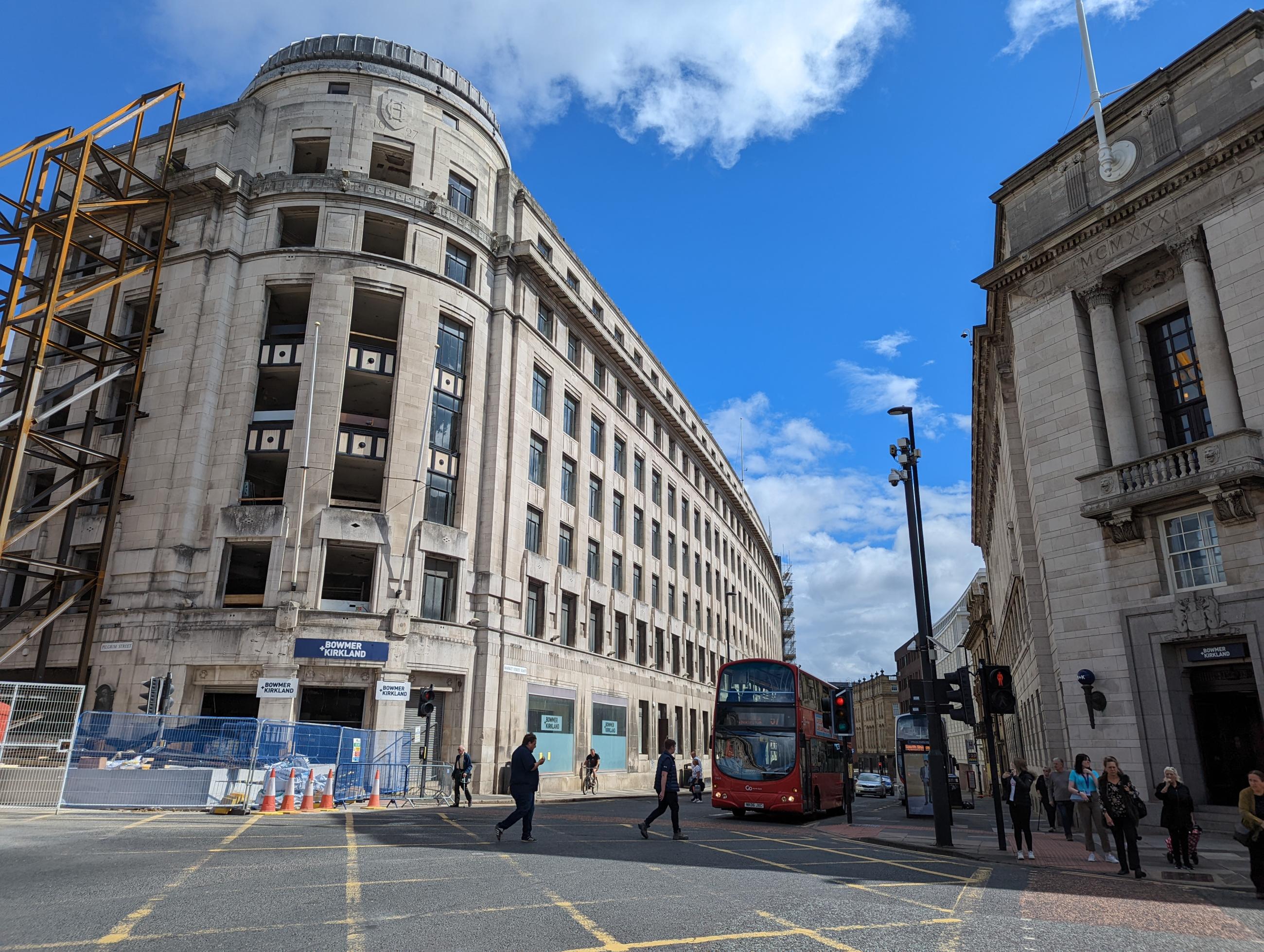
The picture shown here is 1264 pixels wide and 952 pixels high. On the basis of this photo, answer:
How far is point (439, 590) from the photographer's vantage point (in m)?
29.5

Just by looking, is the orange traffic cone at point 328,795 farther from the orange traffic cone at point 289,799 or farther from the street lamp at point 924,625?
the street lamp at point 924,625

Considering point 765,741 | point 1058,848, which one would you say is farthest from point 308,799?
point 1058,848

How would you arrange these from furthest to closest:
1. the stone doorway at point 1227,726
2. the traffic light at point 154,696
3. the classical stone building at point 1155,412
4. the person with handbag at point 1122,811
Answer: the traffic light at point 154,696
the classical stone building at point 1155,412
the stone doorway at point 1227,726
the person with handbag at point 1122,811

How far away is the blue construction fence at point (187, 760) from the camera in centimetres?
1681

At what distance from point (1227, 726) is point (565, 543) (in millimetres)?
26029

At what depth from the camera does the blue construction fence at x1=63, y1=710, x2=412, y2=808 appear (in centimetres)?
1681

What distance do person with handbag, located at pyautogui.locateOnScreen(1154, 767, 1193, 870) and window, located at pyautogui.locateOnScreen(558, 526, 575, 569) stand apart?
27388 millimetres

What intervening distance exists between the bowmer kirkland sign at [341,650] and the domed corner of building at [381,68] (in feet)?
67.4

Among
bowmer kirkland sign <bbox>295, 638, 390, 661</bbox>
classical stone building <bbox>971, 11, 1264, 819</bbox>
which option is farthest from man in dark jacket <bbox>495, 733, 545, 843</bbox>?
bowmer kirkland sign <bbox>295, 638, 390, 661</bbox>

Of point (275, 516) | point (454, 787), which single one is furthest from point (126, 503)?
point (454, 787)

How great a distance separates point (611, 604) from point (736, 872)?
100 feet

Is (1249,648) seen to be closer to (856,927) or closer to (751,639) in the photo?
(856,927)

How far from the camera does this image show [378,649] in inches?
1044

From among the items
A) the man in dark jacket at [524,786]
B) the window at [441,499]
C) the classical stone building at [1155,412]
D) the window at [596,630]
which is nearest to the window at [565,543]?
the window at [596,630]
